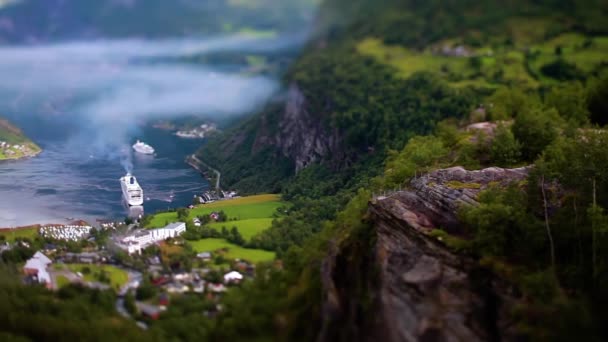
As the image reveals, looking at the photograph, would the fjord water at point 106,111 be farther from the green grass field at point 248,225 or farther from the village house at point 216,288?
the village house at point 216,288

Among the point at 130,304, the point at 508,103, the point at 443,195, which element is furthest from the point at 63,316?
the point at 508,103

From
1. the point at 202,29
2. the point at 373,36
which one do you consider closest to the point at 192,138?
the point at 373,36

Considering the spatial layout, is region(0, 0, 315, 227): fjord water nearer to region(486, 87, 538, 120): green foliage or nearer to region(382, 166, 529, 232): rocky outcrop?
region(382, 166, 529, 232): rocky outcrop

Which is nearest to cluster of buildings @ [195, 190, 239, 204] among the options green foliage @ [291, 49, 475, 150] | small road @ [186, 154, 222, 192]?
small road @ [186, 154, 222, 192]

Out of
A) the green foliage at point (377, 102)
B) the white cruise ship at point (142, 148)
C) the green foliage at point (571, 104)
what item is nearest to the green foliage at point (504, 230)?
the green foliage at point (571, 104)

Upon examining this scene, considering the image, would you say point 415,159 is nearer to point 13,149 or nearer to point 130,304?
point 130,304

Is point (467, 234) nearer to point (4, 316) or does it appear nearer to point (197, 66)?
point (4, 316)
